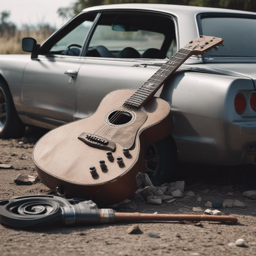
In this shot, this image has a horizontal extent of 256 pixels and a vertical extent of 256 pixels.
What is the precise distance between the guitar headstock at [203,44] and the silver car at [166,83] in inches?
4.3

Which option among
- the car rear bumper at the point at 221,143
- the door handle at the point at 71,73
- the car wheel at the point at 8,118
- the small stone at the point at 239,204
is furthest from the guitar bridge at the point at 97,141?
the car wheel at the point at 8,118

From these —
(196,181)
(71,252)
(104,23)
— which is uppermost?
(104,23)

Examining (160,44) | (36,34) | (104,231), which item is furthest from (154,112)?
(36,34)

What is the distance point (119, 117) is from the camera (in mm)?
3186

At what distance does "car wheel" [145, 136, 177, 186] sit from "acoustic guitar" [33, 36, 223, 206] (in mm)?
198

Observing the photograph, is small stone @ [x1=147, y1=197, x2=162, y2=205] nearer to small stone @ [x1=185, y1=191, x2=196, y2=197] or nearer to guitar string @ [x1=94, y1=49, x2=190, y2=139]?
small stone @ [x1=185, y1=191, x2=196, y2=197]

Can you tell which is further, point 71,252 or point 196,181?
point 196,181

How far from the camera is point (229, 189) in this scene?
334cm

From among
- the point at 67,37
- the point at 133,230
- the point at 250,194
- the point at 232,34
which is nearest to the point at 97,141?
the point at 133,230

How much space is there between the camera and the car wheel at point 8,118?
16.1 feet

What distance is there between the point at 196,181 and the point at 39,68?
2082mm

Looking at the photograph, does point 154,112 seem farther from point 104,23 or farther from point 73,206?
point 104,23

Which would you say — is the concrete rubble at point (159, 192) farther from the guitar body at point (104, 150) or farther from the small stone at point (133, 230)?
the small stone at point (133, 230)

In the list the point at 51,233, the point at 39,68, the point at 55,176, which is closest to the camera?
the point at 51,233
